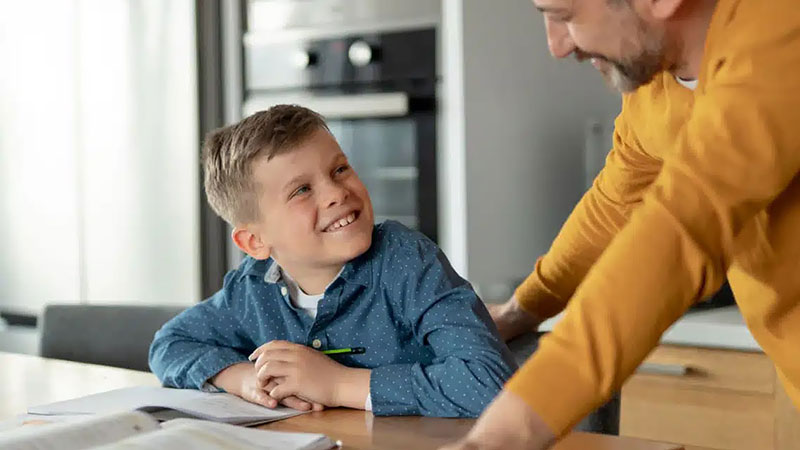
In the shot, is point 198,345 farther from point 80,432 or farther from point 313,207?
point 80,432

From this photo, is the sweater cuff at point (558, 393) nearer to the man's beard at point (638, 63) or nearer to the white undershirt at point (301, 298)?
the man's beard at point (638, 63)

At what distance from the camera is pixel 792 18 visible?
89 cm

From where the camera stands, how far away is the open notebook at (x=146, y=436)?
1.00 m

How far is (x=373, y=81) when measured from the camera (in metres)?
2.93

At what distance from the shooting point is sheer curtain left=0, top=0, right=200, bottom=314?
330 centimetres

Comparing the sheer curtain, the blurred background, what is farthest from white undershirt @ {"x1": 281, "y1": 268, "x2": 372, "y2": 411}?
the sheer curtain

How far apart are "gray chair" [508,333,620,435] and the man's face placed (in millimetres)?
496

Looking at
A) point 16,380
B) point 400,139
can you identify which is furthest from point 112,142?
point 16,380

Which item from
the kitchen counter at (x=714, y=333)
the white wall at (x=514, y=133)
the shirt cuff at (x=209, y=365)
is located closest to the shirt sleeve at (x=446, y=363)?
the shirt cuff at (x=209, y=365)

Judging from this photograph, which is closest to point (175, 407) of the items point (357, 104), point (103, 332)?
point (103, 332)

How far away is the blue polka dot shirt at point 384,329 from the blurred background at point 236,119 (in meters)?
1.20

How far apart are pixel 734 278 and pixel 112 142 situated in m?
2.62

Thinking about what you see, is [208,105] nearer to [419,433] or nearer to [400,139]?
[400,139]

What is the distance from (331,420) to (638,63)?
51cm
